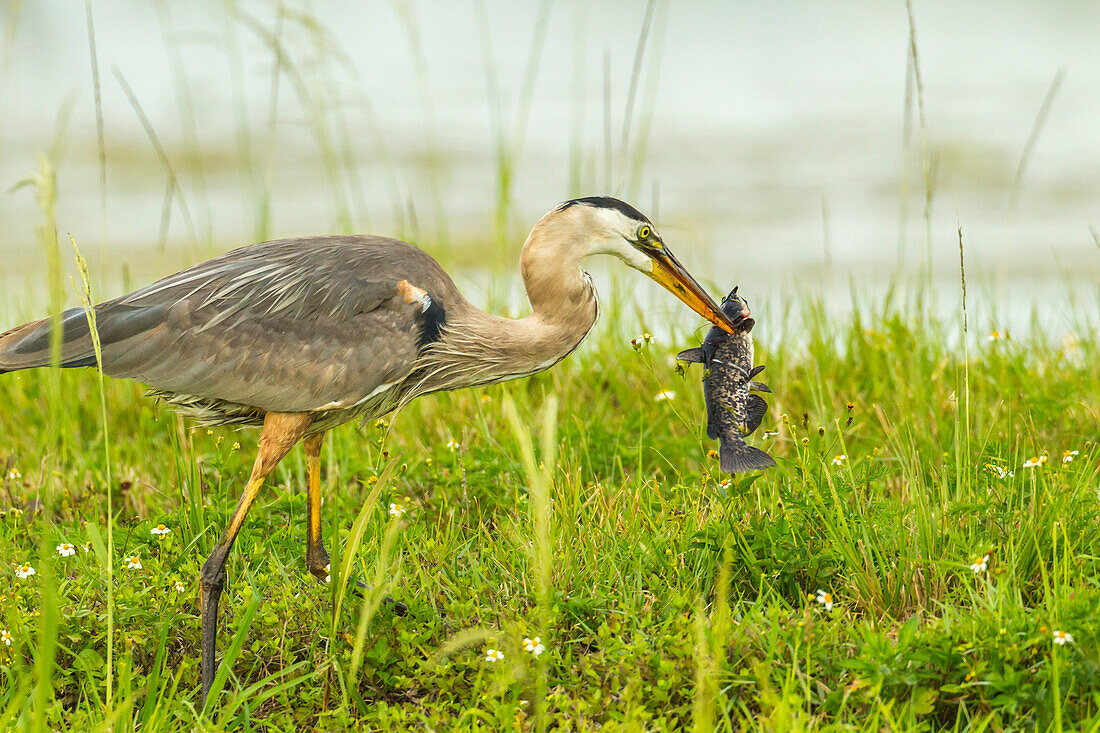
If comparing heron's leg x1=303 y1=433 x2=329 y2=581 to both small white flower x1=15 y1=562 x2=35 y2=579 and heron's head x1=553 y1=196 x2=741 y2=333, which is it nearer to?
small white flower x1=15 y1=562 x2=35 y2=579

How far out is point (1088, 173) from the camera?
1010 centimetres

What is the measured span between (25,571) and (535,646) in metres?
1.76

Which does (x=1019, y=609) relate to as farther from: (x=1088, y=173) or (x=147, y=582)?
(x=1088, y=173)

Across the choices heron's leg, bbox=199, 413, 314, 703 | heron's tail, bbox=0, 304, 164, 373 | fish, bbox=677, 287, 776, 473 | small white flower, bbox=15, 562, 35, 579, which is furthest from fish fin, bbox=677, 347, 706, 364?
small white flower, bbox=15, 562, 35, 579

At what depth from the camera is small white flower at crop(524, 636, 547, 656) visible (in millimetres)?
2824

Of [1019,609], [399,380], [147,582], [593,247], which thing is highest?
[593,247]

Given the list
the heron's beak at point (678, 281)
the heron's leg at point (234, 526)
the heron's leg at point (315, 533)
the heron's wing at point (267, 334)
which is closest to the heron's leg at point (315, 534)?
the heron's leg at point (315, 533)

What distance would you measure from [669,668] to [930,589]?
2.85 feet

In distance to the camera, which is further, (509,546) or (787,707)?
(509,546)

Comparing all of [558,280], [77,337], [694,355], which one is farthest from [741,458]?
[77,337]

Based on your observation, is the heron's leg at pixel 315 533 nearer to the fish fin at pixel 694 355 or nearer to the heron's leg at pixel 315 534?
the heron's leg at pixel 315 534

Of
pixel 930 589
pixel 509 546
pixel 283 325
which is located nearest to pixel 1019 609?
pixel 930 589

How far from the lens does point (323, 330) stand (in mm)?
3770

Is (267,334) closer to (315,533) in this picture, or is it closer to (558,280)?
(315,533)
